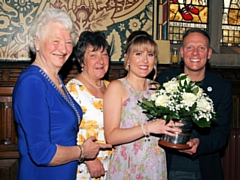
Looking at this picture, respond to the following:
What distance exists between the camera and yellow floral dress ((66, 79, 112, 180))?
2.80 metres

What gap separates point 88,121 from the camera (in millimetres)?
2799

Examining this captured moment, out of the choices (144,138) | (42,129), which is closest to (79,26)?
(144,138)

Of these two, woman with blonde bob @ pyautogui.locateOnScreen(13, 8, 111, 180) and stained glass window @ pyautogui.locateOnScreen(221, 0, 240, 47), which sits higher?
stained glass window @ pyautogui.locateOnScreen(221, 0, 240, 47)

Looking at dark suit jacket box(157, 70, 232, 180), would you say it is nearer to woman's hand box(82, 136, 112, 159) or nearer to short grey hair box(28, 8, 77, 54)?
Result: woman's hand box(82, 136, 112, 159)

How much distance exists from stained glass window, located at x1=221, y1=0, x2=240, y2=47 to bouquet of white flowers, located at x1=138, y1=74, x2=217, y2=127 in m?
3.47

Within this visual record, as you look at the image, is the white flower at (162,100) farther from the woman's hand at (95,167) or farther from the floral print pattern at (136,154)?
the woman's hand at (95,167)

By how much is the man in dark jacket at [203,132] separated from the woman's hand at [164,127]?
315mm

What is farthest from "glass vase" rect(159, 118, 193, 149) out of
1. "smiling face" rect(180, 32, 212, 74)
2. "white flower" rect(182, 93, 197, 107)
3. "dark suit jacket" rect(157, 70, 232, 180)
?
"smiling face" rect(180, 32, 212, 74)

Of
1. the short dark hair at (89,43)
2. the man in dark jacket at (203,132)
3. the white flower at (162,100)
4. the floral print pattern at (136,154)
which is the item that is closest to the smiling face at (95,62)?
the short dark hair at (89,43)

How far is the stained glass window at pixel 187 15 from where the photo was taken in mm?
5355

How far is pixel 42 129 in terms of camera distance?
1.95m

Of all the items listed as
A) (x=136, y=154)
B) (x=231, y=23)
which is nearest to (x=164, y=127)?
(x=136, y=154)

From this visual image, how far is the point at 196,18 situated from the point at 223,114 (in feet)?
9.81

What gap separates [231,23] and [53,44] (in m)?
4.13
